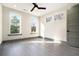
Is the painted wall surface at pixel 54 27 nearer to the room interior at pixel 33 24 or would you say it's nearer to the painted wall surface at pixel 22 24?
the room interior at pixel 33 24

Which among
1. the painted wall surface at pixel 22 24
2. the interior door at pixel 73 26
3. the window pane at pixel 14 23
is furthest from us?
the painted wall surface at pixel 22 24

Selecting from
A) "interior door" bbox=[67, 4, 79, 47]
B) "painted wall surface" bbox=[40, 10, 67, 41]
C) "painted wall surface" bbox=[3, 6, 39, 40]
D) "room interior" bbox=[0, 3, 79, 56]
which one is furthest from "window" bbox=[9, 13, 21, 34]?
"interior door" bbox=[67, 4, 79, 47]

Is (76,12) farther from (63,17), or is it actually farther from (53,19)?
(53,19)

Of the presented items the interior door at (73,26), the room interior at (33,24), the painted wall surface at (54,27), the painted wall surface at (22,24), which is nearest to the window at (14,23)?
the room interior at (33,24)

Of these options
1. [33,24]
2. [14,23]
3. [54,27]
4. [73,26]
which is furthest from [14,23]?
[73,26]

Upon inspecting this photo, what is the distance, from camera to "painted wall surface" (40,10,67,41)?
587 centimetres

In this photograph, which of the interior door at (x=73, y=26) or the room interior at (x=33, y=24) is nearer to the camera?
the interior door at (x=73, y=26)

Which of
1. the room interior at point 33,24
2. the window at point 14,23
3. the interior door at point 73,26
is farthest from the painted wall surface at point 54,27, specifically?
the window at point 14,23

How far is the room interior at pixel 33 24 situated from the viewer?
538 cm

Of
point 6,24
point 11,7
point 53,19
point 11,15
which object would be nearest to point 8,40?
point 6,24

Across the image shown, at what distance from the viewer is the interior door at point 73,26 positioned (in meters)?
4.59

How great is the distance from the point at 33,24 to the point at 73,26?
2606 mm

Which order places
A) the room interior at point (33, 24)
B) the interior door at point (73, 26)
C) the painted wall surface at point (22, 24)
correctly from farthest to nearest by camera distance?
the painted wall surface at point (22, 24), the room interior at point (33, 24), the interior door at point (73, 26)

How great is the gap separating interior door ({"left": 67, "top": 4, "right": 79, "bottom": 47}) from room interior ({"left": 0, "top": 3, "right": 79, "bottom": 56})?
0.31 meters
